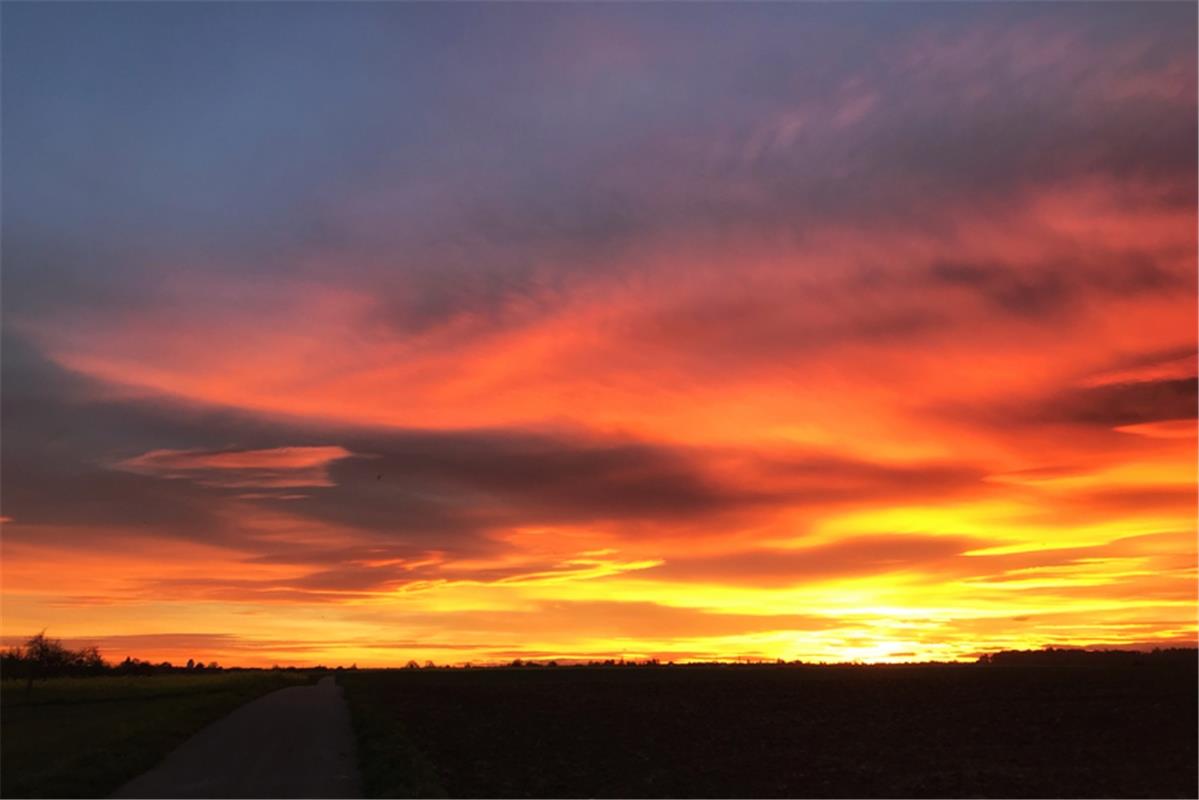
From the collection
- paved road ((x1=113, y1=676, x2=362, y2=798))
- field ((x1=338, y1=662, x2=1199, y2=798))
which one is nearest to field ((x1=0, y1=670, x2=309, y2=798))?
paved road ((x1=113, y1=676, x2=362, y2=798))

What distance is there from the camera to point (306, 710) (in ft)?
186

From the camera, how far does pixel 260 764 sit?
2936 cm

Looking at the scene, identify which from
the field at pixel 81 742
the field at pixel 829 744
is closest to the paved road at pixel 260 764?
the field at pixel 81 742

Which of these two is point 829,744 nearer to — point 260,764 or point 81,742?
point 260,764

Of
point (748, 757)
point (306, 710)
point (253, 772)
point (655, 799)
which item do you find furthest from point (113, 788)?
point (306, 710)

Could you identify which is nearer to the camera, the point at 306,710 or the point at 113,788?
the point at 113,788

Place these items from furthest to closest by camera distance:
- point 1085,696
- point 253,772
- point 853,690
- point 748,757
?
point 853,690
point 1085,696
point 748,757
point 253,772

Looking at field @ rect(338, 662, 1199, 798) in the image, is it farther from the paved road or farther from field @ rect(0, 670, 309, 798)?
field @ rect(0, 670, 309, 798)

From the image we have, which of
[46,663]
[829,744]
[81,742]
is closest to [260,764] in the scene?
[81,742]

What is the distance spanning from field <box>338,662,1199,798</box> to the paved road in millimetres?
1097

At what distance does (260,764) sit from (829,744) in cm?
1828

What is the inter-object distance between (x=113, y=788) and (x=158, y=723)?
22453 mm

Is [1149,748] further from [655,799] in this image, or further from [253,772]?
[253,772]

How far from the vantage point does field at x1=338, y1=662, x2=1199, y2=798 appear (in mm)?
23828
